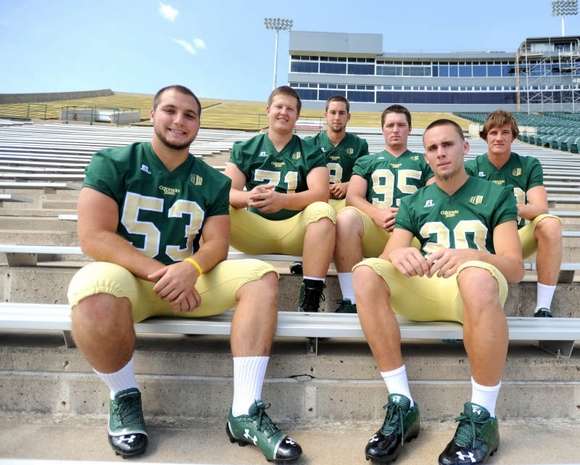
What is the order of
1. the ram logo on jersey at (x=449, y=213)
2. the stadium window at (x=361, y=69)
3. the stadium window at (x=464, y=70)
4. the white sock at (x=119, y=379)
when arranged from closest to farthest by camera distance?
the white sock at (x=119, y=379)
the ram logo on jersey at (x=449, y=213)
the stadium window at (x=464, y=70)
the stadium window at (x=361, y=69)

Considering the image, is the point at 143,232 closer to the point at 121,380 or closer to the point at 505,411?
the point at 121,380

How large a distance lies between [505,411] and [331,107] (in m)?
1.93

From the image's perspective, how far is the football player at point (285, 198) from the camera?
2.00 metres

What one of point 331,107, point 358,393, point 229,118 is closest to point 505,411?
point 358,393

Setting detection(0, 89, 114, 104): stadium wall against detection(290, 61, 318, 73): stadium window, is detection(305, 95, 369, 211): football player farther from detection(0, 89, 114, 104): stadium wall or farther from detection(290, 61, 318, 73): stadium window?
detection(290, 61, 318, 73): stadium window

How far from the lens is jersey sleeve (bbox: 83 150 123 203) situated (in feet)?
5.35

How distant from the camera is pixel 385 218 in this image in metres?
2.22

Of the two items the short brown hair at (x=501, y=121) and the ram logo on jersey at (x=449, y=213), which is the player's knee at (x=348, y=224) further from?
the short brown hair at (x=501, y=121)

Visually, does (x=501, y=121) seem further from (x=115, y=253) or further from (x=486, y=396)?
(x=115, y=253)

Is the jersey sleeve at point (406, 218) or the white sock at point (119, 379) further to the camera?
the jersey sleeve at point (406, 218)

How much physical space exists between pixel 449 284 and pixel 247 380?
0.81m

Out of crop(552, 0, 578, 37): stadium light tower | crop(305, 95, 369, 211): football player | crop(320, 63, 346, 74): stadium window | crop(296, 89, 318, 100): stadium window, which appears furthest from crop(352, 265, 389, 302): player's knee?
crop(552, 0, 578, 37): stadium light tower

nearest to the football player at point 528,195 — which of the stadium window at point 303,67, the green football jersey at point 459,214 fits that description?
the green football jersey at point 459,214

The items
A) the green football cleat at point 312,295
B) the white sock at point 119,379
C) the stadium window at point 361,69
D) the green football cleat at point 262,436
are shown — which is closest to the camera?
the green football cleat at point 262,436
